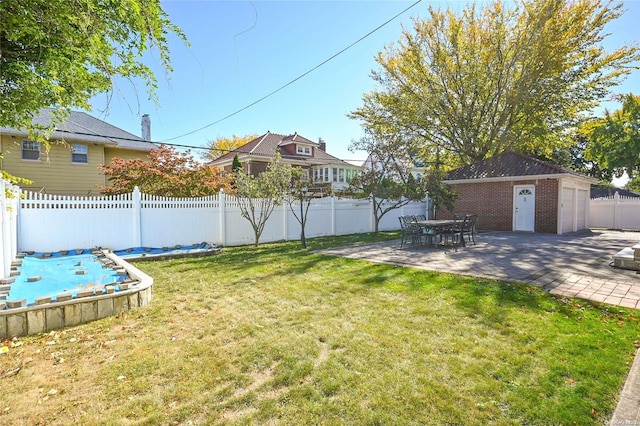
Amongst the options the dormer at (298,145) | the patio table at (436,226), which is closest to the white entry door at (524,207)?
the patio table at (436,226)

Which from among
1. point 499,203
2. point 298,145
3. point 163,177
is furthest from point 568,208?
point 298,145

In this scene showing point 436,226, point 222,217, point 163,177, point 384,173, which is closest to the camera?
point 436,226

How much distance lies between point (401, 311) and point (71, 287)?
5309mm

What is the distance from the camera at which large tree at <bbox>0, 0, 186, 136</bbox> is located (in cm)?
350

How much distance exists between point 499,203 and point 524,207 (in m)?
1.15

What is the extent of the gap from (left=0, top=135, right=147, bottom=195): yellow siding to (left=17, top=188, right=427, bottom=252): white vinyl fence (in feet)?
19.3

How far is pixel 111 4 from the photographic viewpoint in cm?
414

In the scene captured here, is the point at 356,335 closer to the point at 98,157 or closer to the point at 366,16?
the point at 366,16

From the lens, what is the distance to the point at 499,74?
18.5 metres

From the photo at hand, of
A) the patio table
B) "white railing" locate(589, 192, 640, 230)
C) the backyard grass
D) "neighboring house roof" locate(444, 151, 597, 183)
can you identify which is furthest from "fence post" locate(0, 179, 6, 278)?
"white railing" locate(589, 192, 640, 230)

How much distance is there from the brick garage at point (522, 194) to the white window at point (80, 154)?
18715 millimetres

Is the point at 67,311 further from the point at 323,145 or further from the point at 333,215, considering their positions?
the point at 323,145

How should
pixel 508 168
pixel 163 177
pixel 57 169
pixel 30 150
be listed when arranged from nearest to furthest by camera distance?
pixel 163 177, pixel 30 150, pixel 57 169, pixel 508 168

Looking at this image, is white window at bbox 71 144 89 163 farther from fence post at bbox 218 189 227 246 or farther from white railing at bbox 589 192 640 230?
white railing at bbox 589 192 640 230
